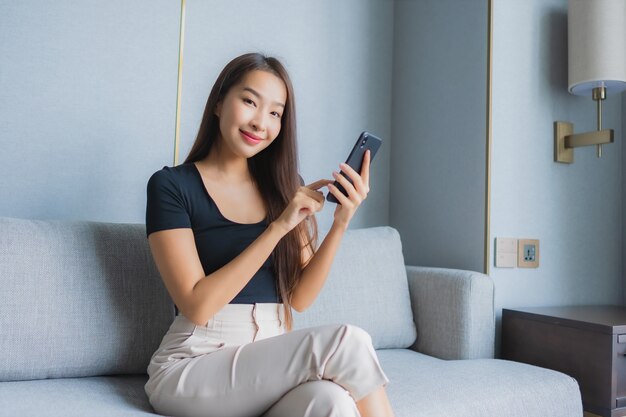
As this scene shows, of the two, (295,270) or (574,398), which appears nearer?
(295,270)

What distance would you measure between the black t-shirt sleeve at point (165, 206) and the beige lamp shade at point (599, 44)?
1.45 meters

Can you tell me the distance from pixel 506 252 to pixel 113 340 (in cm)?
129

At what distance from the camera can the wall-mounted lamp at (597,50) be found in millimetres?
1921

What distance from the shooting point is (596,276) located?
2180 mm

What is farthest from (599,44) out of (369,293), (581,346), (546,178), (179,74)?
(179,74)

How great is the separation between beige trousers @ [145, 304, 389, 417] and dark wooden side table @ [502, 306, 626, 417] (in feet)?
2.80

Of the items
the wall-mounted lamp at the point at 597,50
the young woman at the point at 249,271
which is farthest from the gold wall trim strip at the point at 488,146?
the young woman at the point at 249,271

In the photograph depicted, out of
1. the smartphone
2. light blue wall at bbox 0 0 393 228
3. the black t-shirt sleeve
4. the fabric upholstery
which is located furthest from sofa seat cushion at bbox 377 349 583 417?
light blue wall at bbox 0 0 393 228

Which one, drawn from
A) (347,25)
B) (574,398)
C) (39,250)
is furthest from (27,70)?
(574,398)

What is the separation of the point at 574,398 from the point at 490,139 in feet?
2.82

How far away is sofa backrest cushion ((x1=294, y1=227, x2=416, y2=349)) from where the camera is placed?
1.78 m

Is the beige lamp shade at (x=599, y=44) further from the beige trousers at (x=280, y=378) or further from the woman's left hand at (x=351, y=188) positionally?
the beige trousers at (x=280, y=378)

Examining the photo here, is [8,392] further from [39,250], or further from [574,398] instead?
[574,398]

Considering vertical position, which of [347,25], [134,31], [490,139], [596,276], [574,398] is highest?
[347,25]
